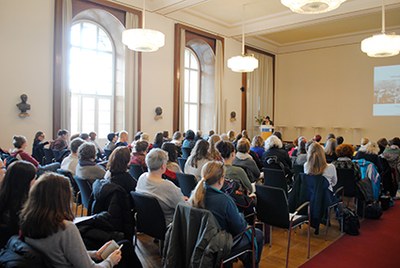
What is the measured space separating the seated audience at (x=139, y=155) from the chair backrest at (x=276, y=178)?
1678 mm

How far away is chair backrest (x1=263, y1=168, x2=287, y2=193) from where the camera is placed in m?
4.45

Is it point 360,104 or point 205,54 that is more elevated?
point 205,54

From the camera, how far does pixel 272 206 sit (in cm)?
330

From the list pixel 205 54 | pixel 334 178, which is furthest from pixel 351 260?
pixel 205 54

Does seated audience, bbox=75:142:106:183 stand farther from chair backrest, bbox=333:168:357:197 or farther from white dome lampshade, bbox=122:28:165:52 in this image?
chair backrest, bbox=333:168:357:197

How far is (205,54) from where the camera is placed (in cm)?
1168

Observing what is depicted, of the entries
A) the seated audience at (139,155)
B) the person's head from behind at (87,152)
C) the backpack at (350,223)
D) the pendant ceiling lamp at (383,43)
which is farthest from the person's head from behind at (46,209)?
the pendant ceiling lamp at (383,43)

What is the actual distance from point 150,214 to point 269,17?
912 centimetres

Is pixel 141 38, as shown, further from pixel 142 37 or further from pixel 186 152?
pixel 186 152

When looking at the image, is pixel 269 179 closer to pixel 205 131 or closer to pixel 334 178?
pixel 334 178

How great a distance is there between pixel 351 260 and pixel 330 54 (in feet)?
37.1

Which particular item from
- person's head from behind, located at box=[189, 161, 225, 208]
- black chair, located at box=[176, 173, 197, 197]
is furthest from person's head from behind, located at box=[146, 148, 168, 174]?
black chair, located at box=[176, 173, 197, 197]

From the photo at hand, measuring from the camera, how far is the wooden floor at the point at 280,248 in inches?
134

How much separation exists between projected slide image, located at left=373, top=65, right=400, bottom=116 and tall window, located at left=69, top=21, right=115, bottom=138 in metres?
9.36
